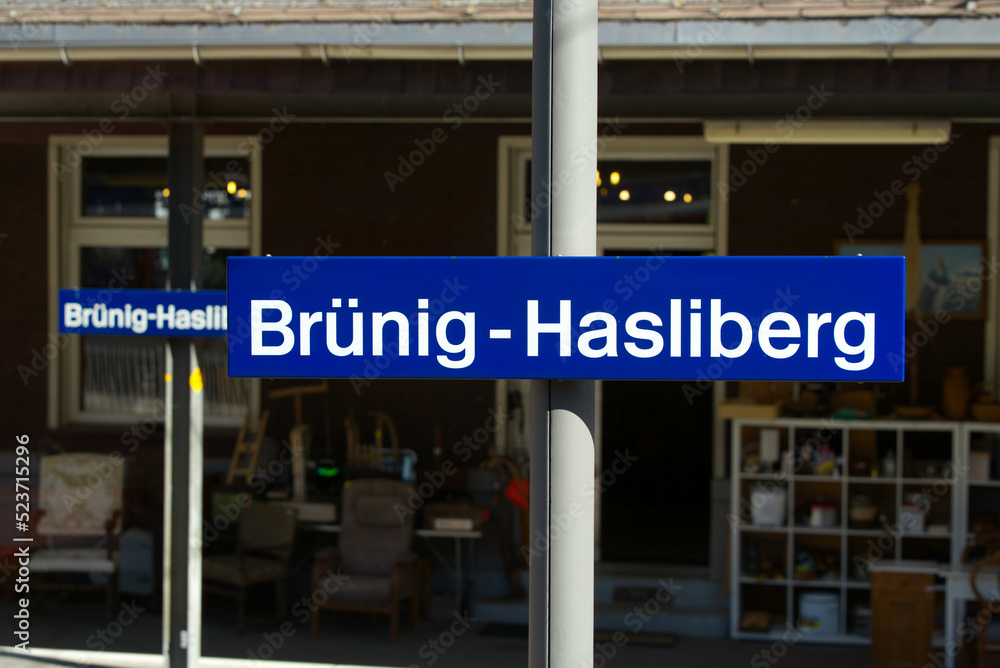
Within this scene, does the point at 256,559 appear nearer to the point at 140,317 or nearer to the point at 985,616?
the point at 140,317

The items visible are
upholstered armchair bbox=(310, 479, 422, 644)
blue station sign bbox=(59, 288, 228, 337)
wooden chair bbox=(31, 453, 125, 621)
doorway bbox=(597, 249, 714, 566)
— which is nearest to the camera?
blue station sign bbox=(59, 288, 228, 337)

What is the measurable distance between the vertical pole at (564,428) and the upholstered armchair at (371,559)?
16.1ft

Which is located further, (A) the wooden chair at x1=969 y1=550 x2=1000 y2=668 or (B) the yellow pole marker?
(A) the wooden chair at x1=969 y1=550 x2=1000 y2=668


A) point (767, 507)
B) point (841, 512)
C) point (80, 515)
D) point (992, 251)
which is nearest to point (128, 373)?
point (80, 515)

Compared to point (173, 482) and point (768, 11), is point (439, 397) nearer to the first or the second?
point (173, 482)

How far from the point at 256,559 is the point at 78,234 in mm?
2950

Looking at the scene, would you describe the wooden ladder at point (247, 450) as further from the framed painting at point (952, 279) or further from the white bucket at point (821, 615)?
the framed painting at point (952, 279)

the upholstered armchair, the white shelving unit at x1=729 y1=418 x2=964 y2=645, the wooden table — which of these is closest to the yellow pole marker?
the upholstered armchair

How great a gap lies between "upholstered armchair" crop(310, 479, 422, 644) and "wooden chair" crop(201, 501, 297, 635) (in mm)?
283

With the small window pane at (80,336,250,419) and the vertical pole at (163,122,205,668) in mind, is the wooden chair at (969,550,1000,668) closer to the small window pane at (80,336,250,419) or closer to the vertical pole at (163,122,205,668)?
the vertical pole at (163,122,205,668)

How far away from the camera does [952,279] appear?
7168 mm

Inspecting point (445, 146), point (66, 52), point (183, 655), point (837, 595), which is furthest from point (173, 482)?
point (837, 595)

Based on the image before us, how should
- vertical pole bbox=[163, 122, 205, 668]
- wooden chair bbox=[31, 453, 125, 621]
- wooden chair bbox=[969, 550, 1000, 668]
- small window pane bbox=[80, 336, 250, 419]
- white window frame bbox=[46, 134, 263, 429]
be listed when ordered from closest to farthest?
vertical pole bbox=[163, 122, 205, 668]
wooden chair bbox=[969, 550, 1000, 668]
wooden chair bbox=[31, 453, 125, 621]
white window frame bbox=[46, 134, 263, 429]
small window pane bbox=[80, 336, 250, 419]

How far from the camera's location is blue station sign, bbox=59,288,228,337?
4871 millimetres
